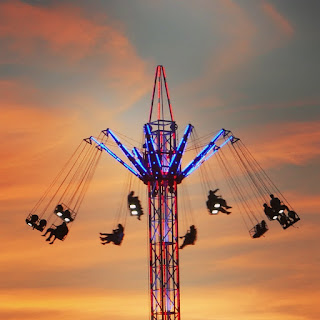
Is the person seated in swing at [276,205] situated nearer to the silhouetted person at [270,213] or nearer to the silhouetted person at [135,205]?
the silhouetted person at [270,213]

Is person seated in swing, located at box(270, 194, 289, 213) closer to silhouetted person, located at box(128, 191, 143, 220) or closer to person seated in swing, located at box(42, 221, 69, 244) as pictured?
silhouetted person, located at box(128, 191, 143, 220)

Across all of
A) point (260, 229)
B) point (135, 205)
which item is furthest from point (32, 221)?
point (260, 229)

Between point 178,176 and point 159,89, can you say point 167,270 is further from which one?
point 159,89

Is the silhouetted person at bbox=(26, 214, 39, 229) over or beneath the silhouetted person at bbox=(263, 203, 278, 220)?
over

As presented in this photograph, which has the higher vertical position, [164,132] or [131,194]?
[164,132]

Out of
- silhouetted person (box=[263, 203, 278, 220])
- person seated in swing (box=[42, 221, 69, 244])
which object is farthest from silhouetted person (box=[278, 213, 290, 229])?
person seated in swing (box=[42, 221, 69, 244])

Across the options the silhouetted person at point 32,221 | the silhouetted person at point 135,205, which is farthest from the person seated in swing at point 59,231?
the silhouetted person at point 135,205

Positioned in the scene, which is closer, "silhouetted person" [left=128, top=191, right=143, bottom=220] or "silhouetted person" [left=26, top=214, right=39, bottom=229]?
"silhouetted person" [left=128, top=191, right=143, bottom=220]

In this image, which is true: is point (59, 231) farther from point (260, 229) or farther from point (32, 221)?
point (260, 229)

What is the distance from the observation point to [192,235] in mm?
99625

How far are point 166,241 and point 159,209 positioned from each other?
92.0 inches

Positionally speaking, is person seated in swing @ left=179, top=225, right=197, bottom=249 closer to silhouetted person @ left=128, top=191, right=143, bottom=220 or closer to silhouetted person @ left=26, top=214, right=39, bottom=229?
silhouetted person @ left=128, top=191, right=143, bottom=220

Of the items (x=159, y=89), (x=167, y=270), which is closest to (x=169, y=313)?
(x=167, y=270)

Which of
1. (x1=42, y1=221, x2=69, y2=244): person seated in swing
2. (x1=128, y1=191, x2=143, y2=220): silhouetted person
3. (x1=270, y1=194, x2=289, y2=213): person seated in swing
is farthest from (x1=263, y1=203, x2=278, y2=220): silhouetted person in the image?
(x1=42, y1=221, x2=69, y2=244): person seated in swing
